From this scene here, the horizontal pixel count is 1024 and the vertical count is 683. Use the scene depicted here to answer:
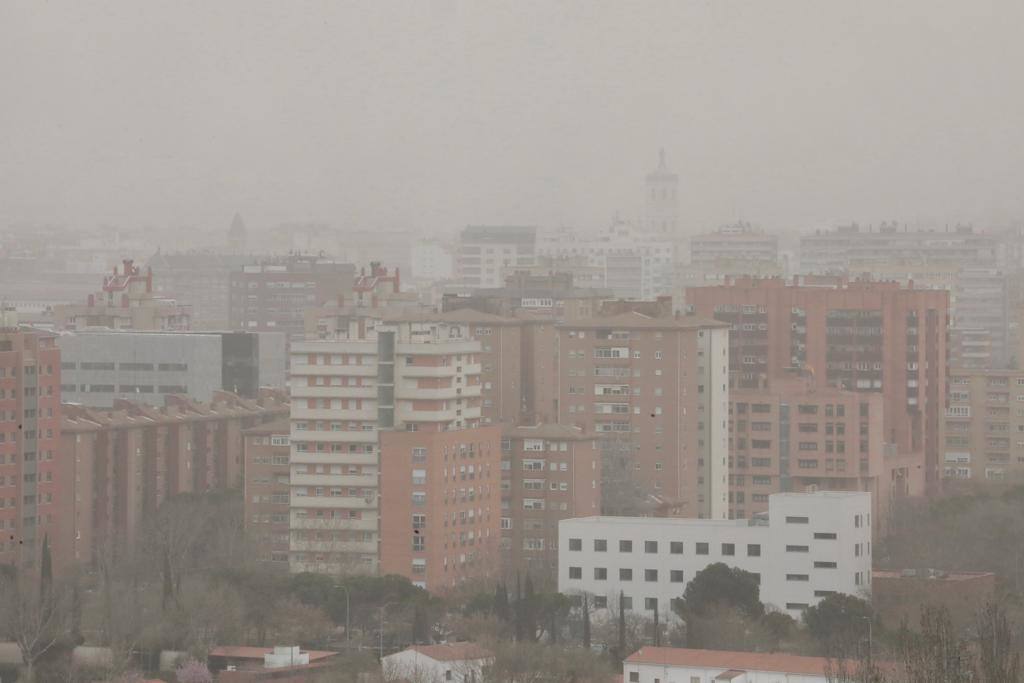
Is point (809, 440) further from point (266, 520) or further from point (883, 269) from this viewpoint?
point (883, 269)

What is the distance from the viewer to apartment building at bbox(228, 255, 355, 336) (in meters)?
40.0

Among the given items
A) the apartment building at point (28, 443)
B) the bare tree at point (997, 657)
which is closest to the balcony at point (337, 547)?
the apartment building at point (28, 443)

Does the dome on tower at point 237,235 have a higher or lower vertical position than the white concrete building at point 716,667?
higher

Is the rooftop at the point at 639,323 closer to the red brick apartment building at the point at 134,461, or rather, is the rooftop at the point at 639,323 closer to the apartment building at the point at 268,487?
→ the red brick apartment building at the point at 134,461

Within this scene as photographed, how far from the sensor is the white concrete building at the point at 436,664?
1335 cm

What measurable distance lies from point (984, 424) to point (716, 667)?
45.4 ft

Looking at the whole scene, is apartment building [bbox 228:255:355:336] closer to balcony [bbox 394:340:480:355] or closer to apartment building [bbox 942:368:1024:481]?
apartment building [bbox 942:368:1024:481]

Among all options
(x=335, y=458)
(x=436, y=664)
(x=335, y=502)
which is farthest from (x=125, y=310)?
(x=436, y=664)

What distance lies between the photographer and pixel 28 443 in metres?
19.0

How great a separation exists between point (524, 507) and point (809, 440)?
13.9 ft

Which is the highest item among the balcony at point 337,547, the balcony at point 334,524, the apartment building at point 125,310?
the apartment building at point 125,310

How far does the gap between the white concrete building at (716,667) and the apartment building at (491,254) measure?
116 ft

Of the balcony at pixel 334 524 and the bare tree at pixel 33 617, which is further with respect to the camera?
the balcony at pixel 334 524

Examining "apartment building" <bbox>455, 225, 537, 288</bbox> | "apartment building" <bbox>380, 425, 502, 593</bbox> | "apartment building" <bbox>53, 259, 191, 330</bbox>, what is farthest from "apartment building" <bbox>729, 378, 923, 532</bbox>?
"apartment building" <bbox>455, 225, 537, 288</bbox>
